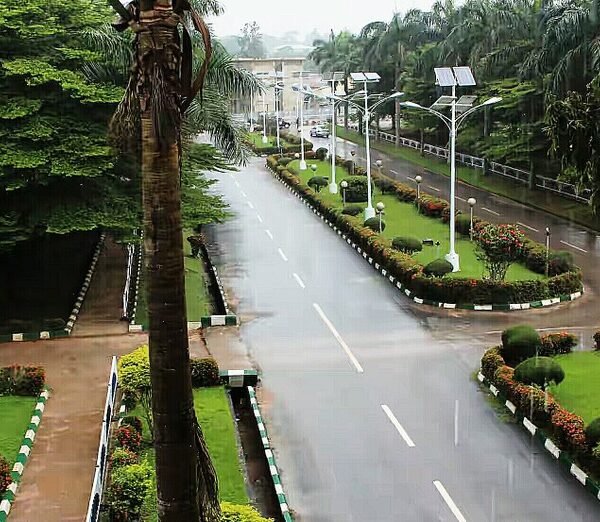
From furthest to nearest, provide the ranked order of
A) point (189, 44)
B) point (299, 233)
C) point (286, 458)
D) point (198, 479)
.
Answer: point (299, 233)
point (286, 458)
point (198, 479)
point (189, 44)

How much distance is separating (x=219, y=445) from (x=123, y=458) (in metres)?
2.20

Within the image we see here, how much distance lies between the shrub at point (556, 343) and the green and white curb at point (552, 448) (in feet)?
6.90

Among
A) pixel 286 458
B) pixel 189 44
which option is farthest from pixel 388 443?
pixel 189 44

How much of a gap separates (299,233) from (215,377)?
54.4 feet

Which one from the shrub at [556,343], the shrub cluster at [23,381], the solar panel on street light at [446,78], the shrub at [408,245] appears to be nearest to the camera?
the shrub cluster at [23,381]

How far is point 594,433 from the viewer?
1277 cm

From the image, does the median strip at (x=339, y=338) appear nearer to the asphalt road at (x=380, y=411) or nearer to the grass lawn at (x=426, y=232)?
the asphalt road at (x=380, y=411)

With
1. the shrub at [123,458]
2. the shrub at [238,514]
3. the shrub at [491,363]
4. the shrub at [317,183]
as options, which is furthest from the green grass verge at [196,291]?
the shrub at [317,183]

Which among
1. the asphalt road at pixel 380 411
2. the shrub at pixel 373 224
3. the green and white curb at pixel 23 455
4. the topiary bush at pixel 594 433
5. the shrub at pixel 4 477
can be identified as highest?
the shrub at pixel 373 224

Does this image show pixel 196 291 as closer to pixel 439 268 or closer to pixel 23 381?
pixel 439 268

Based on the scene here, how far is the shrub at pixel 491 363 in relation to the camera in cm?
1678

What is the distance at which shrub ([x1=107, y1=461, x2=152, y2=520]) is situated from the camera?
11242 millimetres

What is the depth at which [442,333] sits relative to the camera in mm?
20328

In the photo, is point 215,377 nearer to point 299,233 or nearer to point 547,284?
point 547,284
